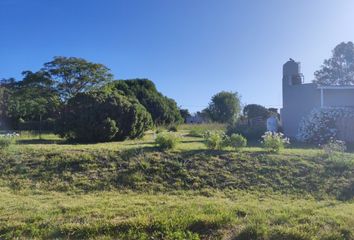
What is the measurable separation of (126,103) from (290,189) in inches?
364

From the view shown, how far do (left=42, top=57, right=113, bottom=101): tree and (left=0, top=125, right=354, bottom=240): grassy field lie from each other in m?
27.7

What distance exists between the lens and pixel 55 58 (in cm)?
3662

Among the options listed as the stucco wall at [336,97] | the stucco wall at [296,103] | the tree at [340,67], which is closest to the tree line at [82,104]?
the stucco wall at [296,103]

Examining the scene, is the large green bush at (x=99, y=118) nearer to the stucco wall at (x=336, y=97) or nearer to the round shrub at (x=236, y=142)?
the round shrub at (x=236, y=142)

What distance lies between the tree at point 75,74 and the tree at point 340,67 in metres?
21.8

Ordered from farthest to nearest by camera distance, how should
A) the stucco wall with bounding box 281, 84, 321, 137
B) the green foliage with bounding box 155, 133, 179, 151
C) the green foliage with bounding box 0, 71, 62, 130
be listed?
the green foliage with bounding box 0, 71, 62, 130 < the stucco wall with bounding box 281, 84, 321, 137 < the green foliage with bounding box 155, 133, 179, 151

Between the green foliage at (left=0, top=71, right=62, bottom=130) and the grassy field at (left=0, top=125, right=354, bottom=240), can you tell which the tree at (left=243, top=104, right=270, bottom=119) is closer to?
the green foliage at (left=0, top=71, right=62, bottom=130)

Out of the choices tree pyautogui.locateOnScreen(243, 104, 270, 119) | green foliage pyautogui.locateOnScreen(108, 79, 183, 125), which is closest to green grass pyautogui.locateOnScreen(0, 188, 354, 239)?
tree pyautogui.locateOnScreen(243, 104, 270, 119)

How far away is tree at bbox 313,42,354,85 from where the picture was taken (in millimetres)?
40469

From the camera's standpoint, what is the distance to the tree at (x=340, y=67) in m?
40.5

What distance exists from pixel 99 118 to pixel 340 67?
33206mm

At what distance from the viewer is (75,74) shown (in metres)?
36.2

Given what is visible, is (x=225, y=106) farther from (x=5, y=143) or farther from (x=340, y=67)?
(x=5, y=143)

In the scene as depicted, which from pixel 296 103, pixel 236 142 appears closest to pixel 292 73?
pixel 296 103
